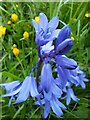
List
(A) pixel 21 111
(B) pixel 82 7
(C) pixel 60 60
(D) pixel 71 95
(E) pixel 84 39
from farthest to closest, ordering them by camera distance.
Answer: (B) pixel 82 7 → (E) pixel 84 39 → (A) pixel 21 111 → (D) pixel 71 95 → (C) pixel 60 60

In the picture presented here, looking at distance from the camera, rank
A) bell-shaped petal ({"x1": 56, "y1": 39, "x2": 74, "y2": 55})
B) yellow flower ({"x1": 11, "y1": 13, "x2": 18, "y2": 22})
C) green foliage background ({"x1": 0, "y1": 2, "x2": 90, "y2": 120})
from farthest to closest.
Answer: yellow flower ({"x1": 11, "y1": 13, "x2": 18, "y2": 22})
green foliage background ({"x1": 0, "y1": 2, "x2": 90, "y2": 120})
bell-shaped petal ({"x1": 56, "y1": 39, "x2": 74, "y2": 55})

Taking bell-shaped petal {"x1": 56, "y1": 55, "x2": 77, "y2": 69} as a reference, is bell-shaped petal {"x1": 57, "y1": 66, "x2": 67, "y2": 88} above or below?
below

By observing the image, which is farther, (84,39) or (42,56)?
(84,39)

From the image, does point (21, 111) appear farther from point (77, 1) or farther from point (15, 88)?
point (77, 1)

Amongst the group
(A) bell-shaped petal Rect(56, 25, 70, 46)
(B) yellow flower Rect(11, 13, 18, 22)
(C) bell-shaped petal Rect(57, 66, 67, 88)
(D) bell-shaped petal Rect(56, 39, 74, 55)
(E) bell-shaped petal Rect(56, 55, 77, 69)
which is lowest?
(C) bell-shaped petal Rect(57, 66, 67, 88)

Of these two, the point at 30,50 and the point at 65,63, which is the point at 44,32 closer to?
the point at 65,63

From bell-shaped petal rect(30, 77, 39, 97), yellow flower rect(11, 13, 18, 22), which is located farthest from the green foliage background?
bell-shaped petal rect(30, 77, 39, 97)

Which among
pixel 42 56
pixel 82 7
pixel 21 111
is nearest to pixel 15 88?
pixel 42 56

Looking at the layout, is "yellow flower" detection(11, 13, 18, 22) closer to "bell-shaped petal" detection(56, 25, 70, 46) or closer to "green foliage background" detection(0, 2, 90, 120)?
"green foliage background" detection(0, 2, 90, 120)
